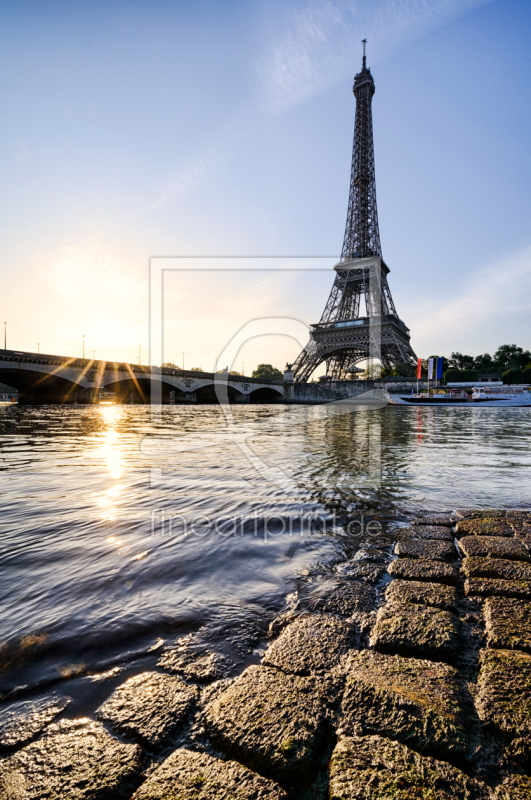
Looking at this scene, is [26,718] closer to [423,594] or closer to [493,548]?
[423,594]

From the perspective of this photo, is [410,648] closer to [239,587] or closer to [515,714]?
[515,714]

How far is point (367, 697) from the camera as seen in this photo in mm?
1852

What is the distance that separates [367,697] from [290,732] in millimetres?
426

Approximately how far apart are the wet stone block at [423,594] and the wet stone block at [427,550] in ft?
2.13

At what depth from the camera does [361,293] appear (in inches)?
2995

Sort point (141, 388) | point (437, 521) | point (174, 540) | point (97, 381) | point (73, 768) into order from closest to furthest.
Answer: point (73, 768) → point (174, 540) → point (437, 521) → point (97, 381) → point (141, 388)

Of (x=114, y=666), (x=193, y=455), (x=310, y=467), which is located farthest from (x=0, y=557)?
(x=193, y=455)

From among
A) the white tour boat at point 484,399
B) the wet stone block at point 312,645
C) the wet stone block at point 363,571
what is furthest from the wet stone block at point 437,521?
the white tour boat at point 484,399

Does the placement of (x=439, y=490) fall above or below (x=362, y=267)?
below

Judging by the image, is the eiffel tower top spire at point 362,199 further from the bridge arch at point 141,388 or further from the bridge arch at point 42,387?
the bridge arch at point 42,387

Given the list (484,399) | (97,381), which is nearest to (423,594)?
(97,381)

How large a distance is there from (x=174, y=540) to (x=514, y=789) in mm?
3492

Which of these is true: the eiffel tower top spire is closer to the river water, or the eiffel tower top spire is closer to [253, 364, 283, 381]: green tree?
[253, 364, 283, 381]: green tree

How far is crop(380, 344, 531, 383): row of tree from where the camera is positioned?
78688mm
